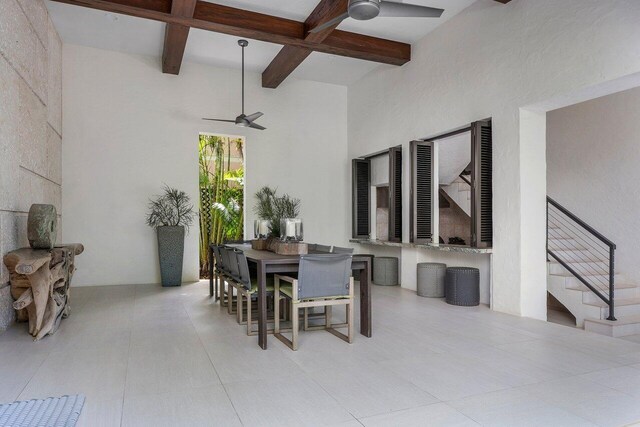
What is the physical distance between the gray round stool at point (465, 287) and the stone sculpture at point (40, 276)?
443cm

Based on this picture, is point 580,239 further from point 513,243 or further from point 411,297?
point 411,297

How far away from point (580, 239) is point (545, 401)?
483cm

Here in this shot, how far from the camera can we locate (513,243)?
4.91m

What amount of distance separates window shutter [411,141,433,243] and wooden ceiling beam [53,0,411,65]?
156 cm

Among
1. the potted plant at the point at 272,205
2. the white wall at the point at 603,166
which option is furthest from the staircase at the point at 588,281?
the potted plant at the point at 272,205

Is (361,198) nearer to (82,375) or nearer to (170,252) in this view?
(170,252)

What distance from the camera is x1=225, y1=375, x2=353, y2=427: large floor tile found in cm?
229

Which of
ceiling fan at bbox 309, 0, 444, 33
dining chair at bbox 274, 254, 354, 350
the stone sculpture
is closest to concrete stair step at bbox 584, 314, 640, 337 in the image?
dining chair at bbox 274, 254, 354, 350

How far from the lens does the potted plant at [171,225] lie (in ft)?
22.4

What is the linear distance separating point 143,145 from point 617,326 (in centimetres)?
724

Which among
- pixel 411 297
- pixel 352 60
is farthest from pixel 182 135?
pixel 411 297

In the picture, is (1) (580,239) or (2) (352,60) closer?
(1) (580,239)

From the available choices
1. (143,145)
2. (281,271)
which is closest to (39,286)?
(281,271)

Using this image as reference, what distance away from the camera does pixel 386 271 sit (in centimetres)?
704
